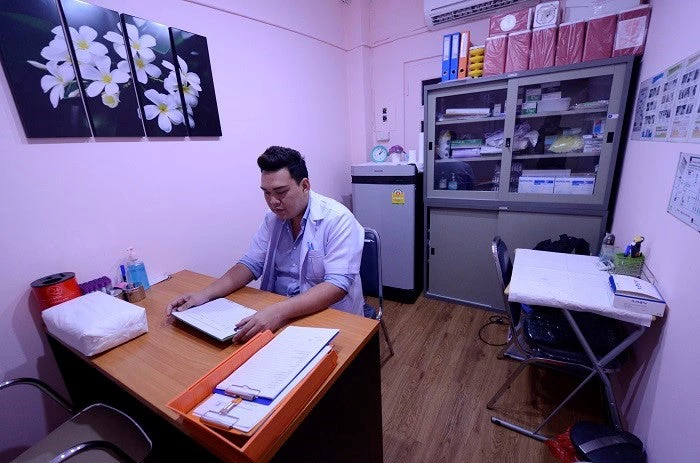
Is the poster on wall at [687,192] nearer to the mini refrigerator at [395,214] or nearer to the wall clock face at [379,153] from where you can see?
the mini refrigerator at [395,214]

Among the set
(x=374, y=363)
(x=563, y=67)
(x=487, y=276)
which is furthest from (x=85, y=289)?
(x=563, y=67)

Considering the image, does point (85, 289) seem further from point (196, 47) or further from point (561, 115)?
point (561, 115)

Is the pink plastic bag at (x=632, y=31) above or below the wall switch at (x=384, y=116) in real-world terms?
above

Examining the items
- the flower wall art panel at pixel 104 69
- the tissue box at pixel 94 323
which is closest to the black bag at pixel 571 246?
the tissue box at pixel 94 323

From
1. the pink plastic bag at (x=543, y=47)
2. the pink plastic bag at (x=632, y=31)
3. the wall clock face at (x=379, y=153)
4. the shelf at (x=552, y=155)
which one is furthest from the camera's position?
the wall clock face at (x=379, y=153)

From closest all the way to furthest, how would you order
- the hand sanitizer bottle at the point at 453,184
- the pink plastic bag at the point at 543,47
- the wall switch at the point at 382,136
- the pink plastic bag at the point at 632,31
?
the pink plastic bag at the point at 632,31 < the pink plastic bag at the point at 543,47 < the hand sanitizer bottle at the point at 453,184 < the wall switch at the point at 382,136

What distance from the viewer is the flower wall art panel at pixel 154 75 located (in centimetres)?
148

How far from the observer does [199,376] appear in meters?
0.88

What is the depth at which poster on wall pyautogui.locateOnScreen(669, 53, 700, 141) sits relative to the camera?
43.4 inches

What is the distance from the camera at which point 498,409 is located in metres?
1.63

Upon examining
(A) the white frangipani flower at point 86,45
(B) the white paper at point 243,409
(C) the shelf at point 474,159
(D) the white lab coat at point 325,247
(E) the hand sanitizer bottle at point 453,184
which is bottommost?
(B) the white paper at point 243,409

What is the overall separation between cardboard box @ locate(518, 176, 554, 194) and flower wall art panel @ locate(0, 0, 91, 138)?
9.00ft

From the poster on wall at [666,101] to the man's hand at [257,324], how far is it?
1865 mm

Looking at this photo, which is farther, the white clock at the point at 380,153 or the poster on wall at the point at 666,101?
the white clock at the point at 380,153
